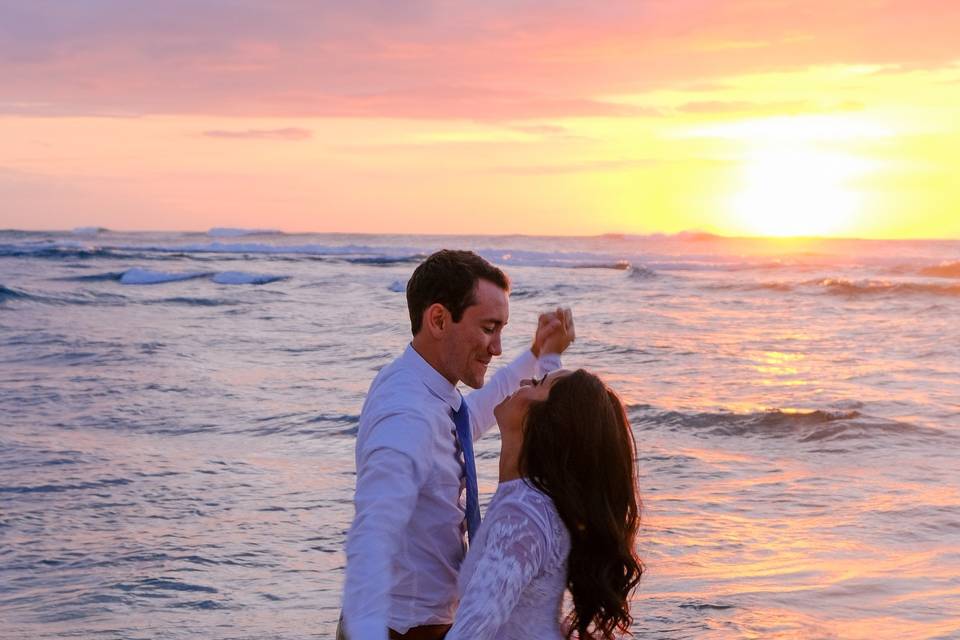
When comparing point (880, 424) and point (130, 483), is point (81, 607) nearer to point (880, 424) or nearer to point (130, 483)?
point (130, 483)

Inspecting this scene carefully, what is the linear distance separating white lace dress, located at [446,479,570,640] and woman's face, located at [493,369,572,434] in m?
0.16

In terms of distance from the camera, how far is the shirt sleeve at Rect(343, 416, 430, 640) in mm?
2471

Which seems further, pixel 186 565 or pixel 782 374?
pixel 782 374

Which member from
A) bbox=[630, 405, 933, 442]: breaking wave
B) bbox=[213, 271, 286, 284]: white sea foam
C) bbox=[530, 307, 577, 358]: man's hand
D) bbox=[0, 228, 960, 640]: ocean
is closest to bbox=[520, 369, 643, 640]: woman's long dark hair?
bbox=[530, 307, 577, 358]: man's hand

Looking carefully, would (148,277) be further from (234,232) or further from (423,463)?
(234,232)

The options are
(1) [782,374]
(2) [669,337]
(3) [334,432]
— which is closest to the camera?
(3) [334,432]

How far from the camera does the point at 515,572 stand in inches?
99.8

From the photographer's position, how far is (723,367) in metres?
16.8

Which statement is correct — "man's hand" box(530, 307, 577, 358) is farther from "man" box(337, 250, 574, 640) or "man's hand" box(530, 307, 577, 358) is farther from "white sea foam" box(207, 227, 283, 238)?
"white sea foam" box(207, 227, 283, 238)

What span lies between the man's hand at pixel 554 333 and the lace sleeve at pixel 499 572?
106 cm

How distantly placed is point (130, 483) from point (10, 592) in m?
→ 2.62

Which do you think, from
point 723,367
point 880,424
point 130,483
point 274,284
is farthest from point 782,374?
point 274,284

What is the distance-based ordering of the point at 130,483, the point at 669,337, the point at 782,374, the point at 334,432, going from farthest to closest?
1. the point at 669,337
2. the point at 782,374
3. the point at 334,432
4. the point at 130,483

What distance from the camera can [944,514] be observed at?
8180 millimetres
